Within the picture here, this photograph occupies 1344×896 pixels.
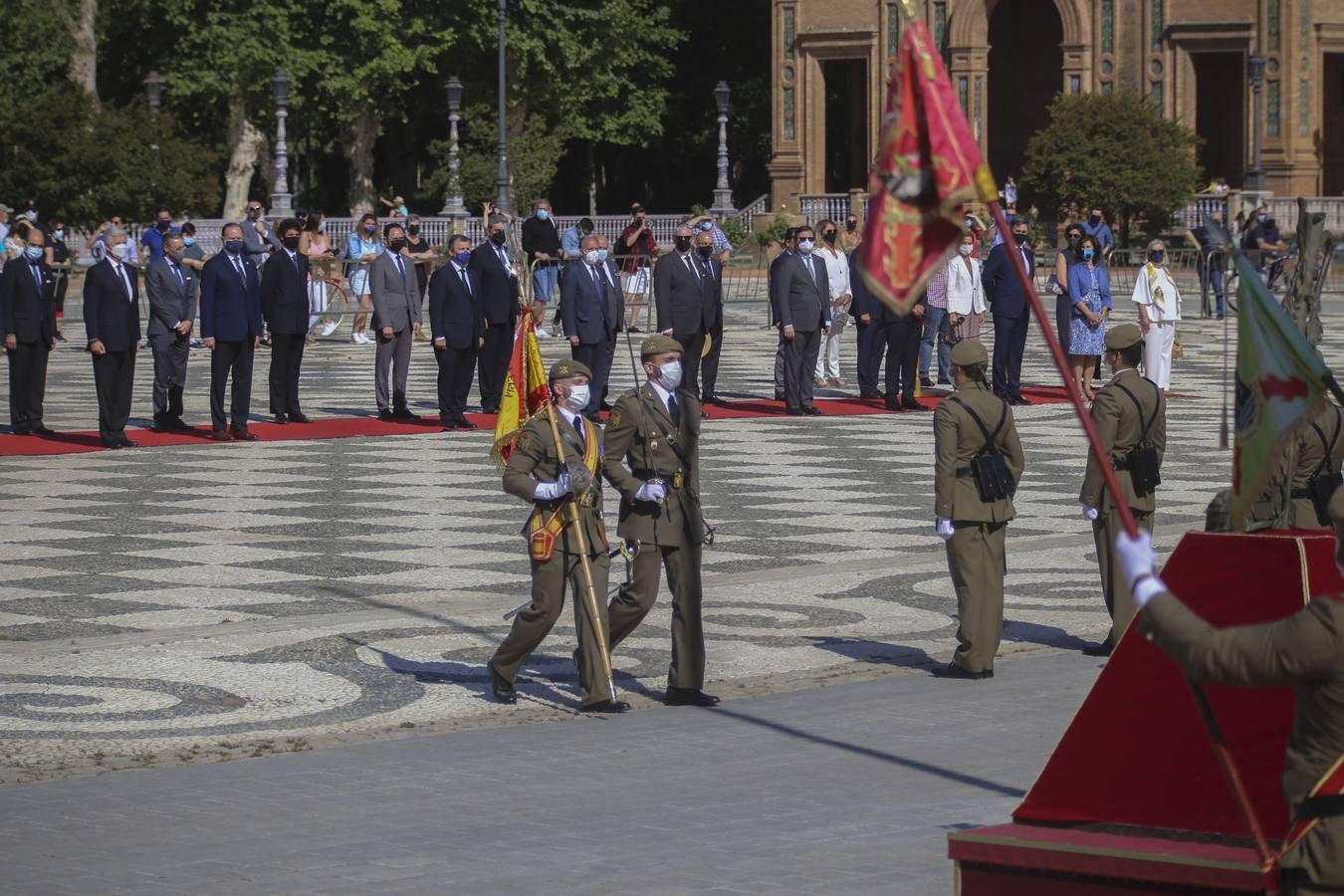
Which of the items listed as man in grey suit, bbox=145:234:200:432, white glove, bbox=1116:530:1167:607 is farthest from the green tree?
white glove, bbox=1116:530:1167:607

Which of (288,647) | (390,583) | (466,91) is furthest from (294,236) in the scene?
(466,91)

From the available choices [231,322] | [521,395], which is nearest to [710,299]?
[231,322]

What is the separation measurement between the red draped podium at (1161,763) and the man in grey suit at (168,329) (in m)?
17.3

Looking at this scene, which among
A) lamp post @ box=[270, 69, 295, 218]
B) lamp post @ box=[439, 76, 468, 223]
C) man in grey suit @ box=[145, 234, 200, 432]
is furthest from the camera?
lamp post @ box=[439, 76, 468, 223]

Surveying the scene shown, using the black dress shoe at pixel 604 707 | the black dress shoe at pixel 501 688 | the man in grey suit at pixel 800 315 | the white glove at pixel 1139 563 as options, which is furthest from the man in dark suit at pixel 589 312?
A: the white glove at pixel 1139 563

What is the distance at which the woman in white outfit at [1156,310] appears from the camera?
24969 mm

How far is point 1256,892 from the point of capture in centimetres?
586

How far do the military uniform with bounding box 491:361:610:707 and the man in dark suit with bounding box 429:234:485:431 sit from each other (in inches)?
474

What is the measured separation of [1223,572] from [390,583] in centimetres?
857

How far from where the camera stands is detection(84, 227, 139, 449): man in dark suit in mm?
21266

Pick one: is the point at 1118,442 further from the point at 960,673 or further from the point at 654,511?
the point at 654,511

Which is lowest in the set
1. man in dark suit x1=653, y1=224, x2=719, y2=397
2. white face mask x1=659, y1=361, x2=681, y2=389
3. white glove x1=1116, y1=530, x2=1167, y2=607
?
white glove x1=1116, y1=530, x2=1167, y2=607

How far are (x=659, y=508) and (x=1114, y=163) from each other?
3840 centimetres

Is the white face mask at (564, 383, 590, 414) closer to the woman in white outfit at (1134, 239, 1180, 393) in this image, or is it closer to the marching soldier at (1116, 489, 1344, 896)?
the marching soldier at (1116, 489, 1344, 896)
